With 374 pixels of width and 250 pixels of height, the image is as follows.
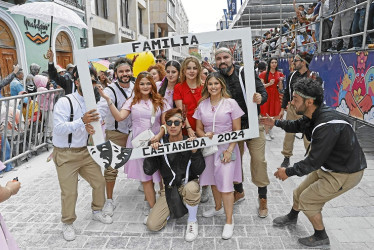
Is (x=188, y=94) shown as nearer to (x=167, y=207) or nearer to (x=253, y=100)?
(x=253, y=100)

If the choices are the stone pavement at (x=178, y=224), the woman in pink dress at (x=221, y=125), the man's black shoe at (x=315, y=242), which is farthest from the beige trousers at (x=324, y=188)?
the woman in pink dress at (x=221, y=125)

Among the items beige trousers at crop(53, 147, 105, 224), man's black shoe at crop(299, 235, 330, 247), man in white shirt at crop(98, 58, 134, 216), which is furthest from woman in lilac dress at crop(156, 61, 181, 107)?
man's black shoe at crop(299, 235, 330, 247)

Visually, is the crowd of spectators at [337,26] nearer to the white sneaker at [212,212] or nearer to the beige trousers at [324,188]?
the beige trousers at [324,188]

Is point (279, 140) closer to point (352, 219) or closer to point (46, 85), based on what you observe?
point (352, 219)

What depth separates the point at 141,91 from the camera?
3463 mm

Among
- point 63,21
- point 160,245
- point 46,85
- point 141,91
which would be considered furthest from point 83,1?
point 160,245

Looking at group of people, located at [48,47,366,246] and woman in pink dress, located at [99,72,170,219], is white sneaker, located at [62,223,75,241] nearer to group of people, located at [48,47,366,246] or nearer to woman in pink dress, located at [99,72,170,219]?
group of people, located at [48,47,366,246]

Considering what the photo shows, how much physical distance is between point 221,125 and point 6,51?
32.3ft

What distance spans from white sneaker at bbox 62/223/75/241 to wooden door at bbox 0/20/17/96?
8403 millimetres

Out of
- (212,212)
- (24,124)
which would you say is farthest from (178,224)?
(24,124)

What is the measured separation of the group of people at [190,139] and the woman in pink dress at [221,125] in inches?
0.5

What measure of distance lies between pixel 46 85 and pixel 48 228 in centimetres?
479

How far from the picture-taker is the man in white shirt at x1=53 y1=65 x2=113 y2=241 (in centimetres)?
302

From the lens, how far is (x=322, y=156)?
2.62m
